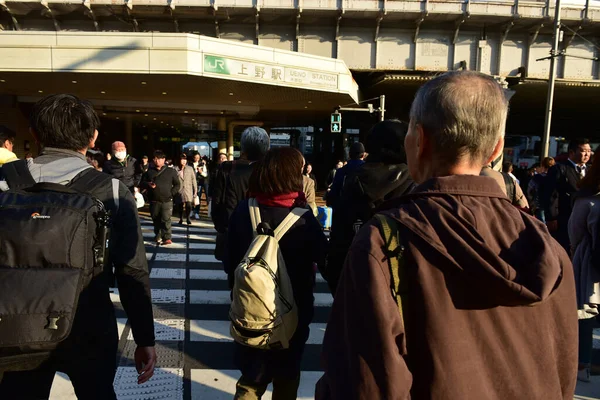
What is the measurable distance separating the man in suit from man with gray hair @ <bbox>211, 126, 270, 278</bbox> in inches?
137

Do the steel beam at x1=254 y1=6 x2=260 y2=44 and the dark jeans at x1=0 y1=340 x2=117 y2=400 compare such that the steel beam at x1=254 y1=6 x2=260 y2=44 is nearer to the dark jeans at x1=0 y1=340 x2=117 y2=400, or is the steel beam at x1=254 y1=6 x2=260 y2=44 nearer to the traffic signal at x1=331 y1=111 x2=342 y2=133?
the traffic signal at x1=331 y1=111 x2=342 y2=133

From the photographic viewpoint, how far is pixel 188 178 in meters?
11.0

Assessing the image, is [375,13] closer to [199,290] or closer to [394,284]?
[199,290]

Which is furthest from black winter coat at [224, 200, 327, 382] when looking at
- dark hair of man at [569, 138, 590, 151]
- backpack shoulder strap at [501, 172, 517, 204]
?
dark hair of man at [569, 138, 590, 151]

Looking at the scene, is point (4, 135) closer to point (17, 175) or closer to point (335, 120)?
point (17, 175)

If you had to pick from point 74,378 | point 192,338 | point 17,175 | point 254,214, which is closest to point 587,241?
point 254,214

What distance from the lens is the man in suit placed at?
4.89 meters

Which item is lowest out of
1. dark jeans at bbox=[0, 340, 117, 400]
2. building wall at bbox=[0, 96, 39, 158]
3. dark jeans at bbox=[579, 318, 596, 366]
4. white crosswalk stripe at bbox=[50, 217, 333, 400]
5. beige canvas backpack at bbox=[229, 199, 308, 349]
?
white crosswalk stripe at bbox=[50, 217, 333, 400]

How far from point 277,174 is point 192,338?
2.63m

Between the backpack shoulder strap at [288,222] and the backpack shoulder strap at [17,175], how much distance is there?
3.99 feet

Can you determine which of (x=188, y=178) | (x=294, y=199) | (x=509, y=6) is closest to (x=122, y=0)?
(x=188, y=178)

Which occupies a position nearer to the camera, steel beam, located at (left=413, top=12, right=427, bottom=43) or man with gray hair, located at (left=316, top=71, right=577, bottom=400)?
man with gray hair, located at (left=316, top=71, right=577, bottom=400)

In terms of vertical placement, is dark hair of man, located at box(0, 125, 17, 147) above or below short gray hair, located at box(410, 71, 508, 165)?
above

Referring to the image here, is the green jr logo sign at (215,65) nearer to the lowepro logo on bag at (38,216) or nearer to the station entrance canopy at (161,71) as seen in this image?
the station entrance canopy at (161,71)
